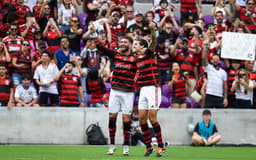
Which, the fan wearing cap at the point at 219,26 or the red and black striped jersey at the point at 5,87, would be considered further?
the fan wearing cap at the point at 219,26

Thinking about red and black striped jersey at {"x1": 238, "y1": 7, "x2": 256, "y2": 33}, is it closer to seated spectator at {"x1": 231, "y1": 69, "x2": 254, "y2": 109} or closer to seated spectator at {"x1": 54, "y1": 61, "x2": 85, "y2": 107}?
seated spectator at {"x1": 231, "y1": 69, "x2": 254, "y2": 109}

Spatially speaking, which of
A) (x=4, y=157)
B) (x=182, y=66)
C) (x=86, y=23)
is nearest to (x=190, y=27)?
(x=182, y=66)

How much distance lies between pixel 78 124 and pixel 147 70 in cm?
608

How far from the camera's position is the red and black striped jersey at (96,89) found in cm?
1820

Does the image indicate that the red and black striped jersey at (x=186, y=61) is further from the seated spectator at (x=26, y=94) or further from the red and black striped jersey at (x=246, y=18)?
the seated spectator at (x=26, y=94)

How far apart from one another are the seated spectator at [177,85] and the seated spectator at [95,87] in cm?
213

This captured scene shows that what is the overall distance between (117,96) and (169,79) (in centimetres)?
612

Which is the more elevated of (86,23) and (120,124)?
(86,23)

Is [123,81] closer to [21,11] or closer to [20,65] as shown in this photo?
[20,65]

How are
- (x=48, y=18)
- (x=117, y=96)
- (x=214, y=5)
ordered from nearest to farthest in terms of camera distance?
(x=117, y=96)
(x=48, y=18)
(x=214, y=5)

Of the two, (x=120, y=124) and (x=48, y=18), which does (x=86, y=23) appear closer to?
(x=48, y=18)

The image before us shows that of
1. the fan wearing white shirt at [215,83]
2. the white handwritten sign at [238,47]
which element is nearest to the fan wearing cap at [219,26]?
the fan wearing white shirt at [215,83]

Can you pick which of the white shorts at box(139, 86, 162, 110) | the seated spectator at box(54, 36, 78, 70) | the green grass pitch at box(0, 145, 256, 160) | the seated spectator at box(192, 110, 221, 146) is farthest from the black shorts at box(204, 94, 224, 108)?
the white shorts at box(139, 86, 162, 110)

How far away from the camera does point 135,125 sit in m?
17.3
